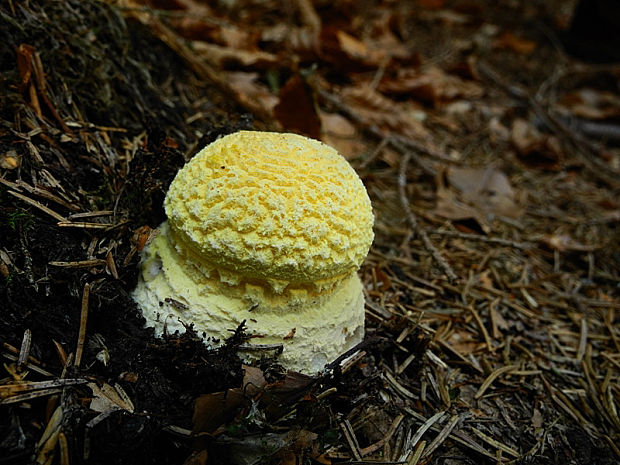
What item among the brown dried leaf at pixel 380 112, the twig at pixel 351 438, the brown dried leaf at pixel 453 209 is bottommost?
the brown dried leaf at pixel 453 209

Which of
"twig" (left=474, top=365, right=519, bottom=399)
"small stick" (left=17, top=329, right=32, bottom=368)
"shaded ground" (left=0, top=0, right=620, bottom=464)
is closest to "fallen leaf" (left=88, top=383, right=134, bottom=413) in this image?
"shaded ground" (left=0, top=0, right=620, bottom=464)

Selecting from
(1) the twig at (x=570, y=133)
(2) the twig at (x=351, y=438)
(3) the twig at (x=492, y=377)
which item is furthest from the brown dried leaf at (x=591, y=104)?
(2) the twig at (x=351, y=438)

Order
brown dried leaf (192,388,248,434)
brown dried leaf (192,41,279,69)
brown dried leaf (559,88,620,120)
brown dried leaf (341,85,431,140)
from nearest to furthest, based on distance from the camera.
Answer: brown dried leaf (192,388,248,434)
brown dried leaf (192,41,279,69)
brown dried leaf (341,85,431,140)
brown dried leaf (559,88,620,120)

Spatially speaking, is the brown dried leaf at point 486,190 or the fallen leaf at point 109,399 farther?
the brown dried leaf at point 486,190

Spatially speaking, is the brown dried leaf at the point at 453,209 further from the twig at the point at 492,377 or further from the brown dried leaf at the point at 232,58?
the brown dried leaf at the point at 232,58

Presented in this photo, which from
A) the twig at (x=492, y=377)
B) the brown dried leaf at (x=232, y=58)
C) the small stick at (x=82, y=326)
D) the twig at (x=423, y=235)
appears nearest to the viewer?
the small stick at (x=82, y=326)

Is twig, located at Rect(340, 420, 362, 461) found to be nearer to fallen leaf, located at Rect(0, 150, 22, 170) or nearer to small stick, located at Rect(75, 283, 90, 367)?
small stick, located at Rect(75, 283, 90, 367)

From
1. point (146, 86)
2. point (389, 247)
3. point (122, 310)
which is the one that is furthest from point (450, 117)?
point (122, 310)

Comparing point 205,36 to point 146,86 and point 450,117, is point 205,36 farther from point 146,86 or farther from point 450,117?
point 450,117
